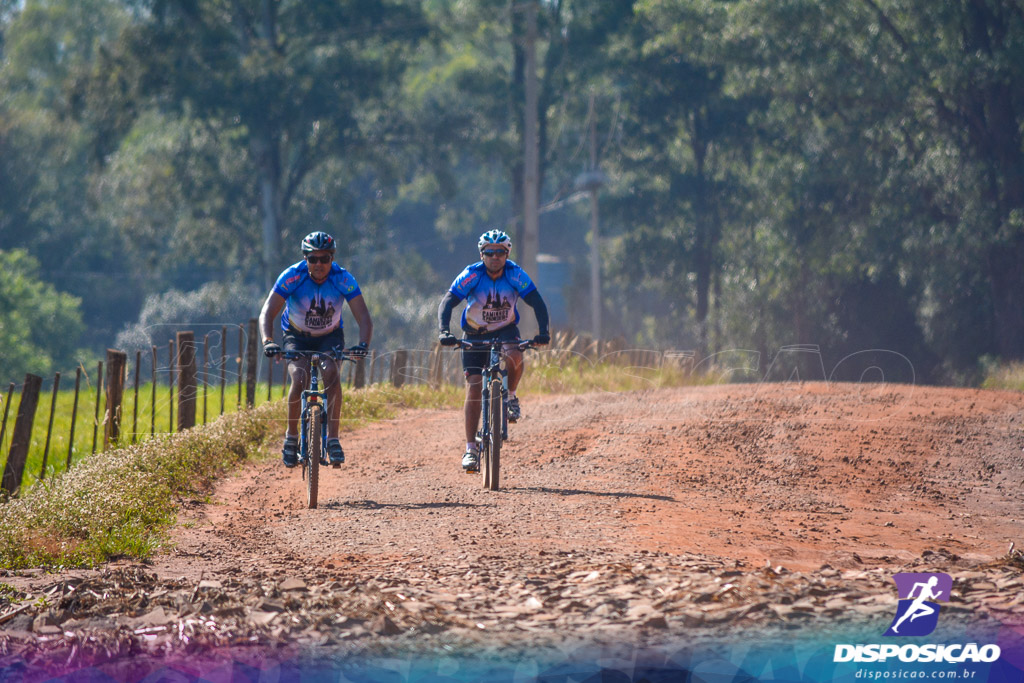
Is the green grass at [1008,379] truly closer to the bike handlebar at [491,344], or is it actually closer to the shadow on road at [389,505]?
the bike handlebar at [491,344]

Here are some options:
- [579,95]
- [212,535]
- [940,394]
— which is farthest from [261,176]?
[212,535]

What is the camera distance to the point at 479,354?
9898mm

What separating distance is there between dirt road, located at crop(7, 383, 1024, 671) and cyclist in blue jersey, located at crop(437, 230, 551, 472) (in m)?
0.76

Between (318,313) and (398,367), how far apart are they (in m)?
9.75

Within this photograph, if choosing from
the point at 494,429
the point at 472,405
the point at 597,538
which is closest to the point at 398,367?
the point at 472,405

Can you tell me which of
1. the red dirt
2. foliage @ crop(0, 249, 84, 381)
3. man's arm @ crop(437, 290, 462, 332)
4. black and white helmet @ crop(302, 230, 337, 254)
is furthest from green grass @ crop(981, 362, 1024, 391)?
foliage @ crop(0, 249, 84, 381)

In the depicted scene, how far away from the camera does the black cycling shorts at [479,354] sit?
979cm

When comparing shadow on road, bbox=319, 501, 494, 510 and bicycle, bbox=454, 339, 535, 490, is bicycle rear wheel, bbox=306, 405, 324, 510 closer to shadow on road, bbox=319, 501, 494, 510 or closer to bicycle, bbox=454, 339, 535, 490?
shadow on road, bbox=319, 501, 494, 510

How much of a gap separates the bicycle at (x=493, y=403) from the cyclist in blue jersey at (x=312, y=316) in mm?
1056

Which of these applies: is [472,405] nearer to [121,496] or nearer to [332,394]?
[332,394]

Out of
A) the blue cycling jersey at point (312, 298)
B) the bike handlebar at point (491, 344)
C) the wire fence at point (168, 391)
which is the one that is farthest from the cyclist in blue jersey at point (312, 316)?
the bike handlebar at point (491, 344)

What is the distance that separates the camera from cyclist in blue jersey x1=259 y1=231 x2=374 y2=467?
9.23 m

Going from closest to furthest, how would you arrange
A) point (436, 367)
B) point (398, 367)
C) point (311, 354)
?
point (311, 354) → point (398, 367) → point (436, 367)

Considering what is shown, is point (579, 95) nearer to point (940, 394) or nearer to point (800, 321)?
point (800, 321)
